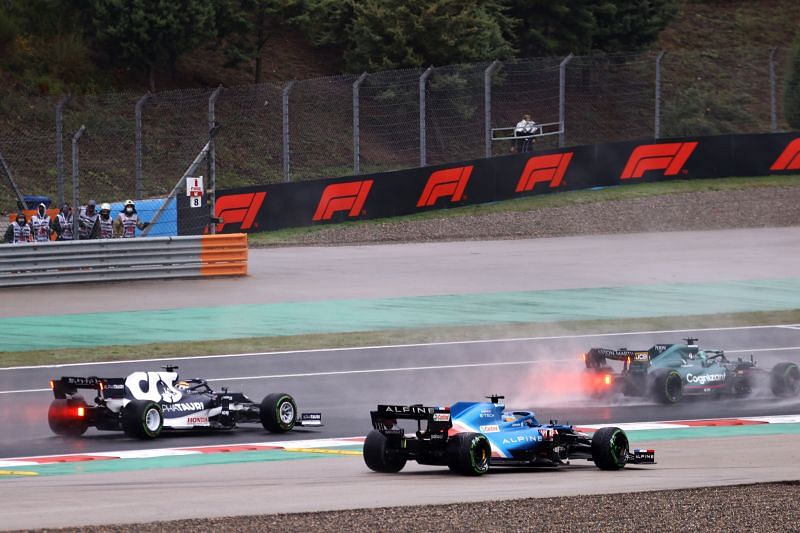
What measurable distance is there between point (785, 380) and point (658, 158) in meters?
25.5

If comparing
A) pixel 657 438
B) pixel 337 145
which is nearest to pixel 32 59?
pixel 337 145

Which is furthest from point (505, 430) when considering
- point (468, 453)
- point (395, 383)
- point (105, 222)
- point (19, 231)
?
point (105, 222)

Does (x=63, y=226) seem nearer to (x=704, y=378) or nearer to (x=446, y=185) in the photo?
(x=446, y=185)

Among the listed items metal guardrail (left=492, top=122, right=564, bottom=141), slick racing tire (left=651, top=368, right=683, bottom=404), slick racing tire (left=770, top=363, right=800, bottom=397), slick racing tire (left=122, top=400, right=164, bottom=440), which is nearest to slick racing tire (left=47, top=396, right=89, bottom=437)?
slick racing tire (left=122, top=400, right=164, bottom=440)

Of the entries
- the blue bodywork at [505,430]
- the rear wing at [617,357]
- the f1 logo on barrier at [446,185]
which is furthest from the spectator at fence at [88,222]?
the blue bodywork at [505,430]

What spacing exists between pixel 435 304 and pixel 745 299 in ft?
18.9

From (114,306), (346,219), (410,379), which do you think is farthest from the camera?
(346,219)

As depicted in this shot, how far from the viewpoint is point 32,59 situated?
42.1 meters

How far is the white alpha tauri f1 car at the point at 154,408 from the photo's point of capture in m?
13.6

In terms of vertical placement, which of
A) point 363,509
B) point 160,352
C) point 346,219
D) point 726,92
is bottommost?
point 363,509

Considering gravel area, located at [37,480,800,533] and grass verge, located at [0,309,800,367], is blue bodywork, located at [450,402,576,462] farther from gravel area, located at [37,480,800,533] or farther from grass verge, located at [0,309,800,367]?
grass verge, located at [0,309,800,367]

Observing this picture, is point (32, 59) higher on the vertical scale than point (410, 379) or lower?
higher

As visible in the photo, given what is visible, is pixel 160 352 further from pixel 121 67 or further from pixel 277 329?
pixel 121 67

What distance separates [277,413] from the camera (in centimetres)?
1401
